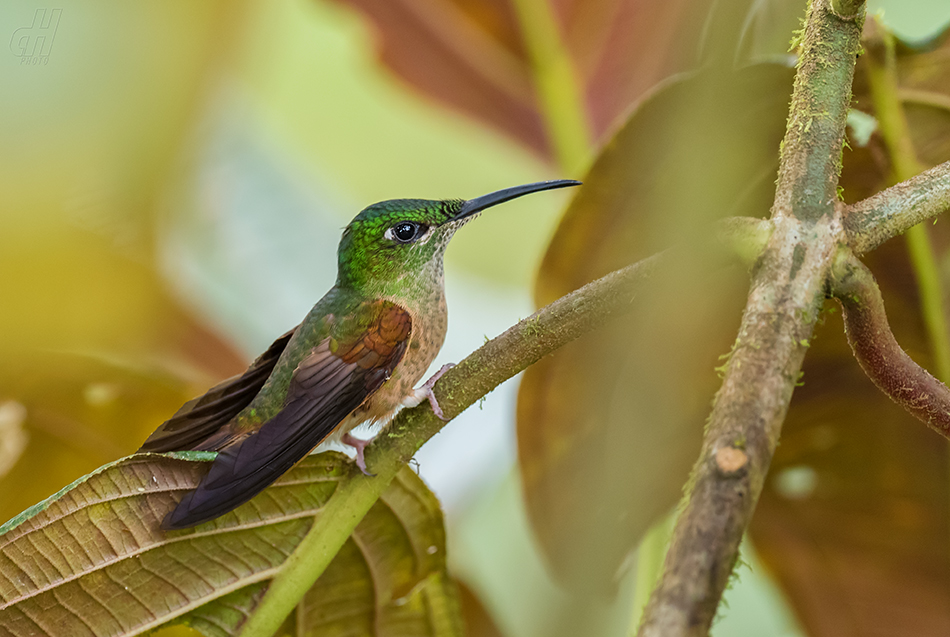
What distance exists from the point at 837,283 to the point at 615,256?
10.8 inches

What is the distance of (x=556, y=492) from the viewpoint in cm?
78

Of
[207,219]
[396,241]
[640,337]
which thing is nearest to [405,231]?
[396,241]

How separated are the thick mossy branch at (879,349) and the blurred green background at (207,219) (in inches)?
16.3

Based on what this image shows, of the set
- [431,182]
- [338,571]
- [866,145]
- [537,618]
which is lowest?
[338,571]

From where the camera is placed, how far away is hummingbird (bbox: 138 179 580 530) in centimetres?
55

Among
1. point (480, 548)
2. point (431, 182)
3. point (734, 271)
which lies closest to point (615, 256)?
point (734, 271)

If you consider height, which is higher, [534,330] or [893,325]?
[893,325]

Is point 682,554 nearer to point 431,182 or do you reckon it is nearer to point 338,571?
point 338,571

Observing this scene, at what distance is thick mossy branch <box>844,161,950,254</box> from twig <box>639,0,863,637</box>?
1 centimetres

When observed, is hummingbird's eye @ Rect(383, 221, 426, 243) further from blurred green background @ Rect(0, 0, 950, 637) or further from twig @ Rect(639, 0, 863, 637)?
twig @ Rect(639, 0, 863, 637)

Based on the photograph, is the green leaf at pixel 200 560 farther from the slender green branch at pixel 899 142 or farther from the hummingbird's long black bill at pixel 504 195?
the slender green branch at pixel 899 142

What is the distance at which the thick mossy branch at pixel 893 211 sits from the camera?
0.44 m

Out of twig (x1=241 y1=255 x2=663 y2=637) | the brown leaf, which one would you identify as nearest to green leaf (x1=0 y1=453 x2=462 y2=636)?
twig (x1=241 y1=255 x2=663 y2=637)

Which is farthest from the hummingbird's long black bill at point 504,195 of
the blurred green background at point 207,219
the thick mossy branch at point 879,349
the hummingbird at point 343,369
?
the thick mossy branch at point 879,349
